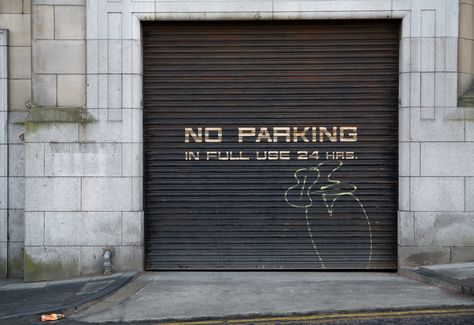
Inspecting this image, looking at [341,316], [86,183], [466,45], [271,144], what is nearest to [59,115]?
[86,183]

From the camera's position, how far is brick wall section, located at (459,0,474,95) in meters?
10.5

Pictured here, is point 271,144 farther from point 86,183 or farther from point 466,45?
point 466,45

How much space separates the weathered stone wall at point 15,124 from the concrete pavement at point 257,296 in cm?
237

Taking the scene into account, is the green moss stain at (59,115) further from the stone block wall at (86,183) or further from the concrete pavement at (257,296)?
the concrete pavement at (257,296)

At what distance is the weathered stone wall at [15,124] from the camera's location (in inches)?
432

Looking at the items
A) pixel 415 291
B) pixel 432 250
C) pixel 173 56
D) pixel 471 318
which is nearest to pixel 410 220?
pixel 432 250

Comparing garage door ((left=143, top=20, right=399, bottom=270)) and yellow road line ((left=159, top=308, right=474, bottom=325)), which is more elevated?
garage door ((left=143, top=20, right=399, bottom=270))

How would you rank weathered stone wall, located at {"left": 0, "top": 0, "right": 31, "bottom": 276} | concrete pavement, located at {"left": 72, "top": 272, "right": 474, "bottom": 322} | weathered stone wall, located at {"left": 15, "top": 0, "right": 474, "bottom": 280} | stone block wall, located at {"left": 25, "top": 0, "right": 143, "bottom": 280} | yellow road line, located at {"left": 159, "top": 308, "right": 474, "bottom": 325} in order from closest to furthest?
yellow road line, located at {"left": 159, "top": 308, "right": 474, "bottom": 325} < concrete pavement, located at {"left": 72, "top": 272, "right": 474, "bottom": 322} < weathered stone wall, located at {"left": 15, "top": 0, "right": 474, "bottom": 280} < stone block wall, located at {"left": 25, "top": 0, "right": 143, "bottom": 280} < weathered stone wall, located at {"left": 0, "top": 0, "right": 31, "bottom": 276}

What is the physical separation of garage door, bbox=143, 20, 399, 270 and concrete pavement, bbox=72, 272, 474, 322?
47cm

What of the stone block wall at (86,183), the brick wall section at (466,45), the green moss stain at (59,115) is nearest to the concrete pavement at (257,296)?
the stone block wall at (86,183)

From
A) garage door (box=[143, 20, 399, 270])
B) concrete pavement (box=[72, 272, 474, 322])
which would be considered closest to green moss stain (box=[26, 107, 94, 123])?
garage door (box=[143, 20, 399, 270])

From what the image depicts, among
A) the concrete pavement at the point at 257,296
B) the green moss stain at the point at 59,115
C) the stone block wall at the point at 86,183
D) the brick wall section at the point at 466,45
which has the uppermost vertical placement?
the brick wall section at the point at 466,45

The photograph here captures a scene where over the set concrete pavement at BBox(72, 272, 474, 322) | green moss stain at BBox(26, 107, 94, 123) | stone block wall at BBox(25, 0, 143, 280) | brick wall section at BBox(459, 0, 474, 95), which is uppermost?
brick wall section at BBox(459, 0, 474, 95)

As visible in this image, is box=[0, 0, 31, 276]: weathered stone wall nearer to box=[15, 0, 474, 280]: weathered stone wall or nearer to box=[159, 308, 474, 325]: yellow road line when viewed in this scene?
box=[15, 0, 474, 280]: weathered stone wall
